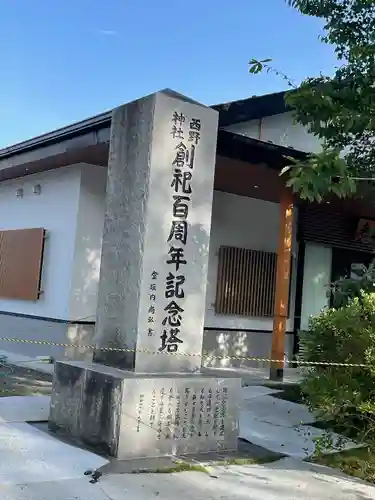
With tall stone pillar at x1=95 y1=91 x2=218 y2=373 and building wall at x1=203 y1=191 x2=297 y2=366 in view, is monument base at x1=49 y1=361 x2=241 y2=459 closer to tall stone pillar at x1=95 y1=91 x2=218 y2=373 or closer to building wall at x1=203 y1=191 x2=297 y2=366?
tall stone pillar at x1=95 y1=91 x2=218 y2=373

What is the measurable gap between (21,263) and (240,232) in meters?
4.21

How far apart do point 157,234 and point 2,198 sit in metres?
7.96

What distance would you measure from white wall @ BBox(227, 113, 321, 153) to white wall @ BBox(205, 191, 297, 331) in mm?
1393

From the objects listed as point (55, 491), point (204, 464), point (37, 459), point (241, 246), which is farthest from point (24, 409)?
point (241, 246)

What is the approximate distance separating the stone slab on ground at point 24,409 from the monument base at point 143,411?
17.9 inches

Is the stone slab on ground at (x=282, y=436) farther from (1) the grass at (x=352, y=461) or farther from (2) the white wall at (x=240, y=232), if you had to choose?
(2) the white wall at (x=240, y=232)

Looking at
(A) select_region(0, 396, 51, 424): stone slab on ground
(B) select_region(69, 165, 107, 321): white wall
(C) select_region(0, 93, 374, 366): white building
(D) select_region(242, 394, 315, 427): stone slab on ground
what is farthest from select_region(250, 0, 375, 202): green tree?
(B) select_region(69, 165, 107, 321): white wall

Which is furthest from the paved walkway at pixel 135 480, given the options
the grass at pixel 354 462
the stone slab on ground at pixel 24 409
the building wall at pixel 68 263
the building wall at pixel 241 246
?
the building wall at pixel 241 246

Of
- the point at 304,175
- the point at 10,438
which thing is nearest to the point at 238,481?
the point at 10,438

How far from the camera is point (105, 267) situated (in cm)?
588

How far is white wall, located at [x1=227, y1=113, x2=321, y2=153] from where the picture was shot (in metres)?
10.6

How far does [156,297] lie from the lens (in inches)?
217

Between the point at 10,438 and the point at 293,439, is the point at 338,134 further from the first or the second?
the point at 10,438

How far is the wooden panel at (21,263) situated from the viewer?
10.8 m
